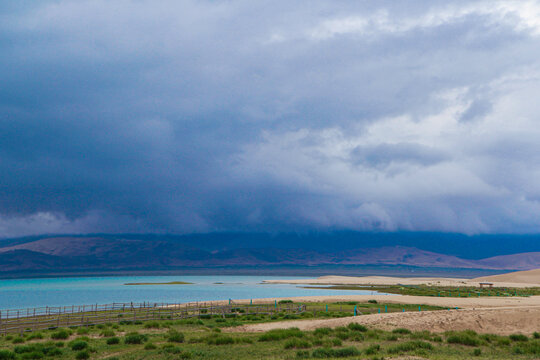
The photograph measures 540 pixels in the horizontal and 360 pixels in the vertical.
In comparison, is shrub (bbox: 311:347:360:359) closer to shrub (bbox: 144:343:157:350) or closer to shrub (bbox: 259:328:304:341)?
shrub (bbox: 259:328:304:341)

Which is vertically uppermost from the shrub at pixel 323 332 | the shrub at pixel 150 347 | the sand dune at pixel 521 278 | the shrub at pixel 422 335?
A: the shrub at pixel 150 347

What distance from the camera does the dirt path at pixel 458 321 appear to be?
31953mm

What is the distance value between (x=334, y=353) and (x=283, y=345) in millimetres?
4846

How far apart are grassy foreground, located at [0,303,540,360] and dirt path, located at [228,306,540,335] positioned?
2.66m

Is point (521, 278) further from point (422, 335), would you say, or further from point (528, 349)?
point (528, 349)

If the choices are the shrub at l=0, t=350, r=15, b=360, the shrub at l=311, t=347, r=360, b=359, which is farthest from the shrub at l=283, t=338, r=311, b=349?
the shrub at l=0, t=350, r=15, b=360

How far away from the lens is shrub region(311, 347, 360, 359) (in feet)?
69.3

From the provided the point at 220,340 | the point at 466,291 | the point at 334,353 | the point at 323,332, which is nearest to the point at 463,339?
the point at 323,332

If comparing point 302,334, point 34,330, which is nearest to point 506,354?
point 302,334

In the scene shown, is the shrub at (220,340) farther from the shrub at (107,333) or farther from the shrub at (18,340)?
the shrub at (18,340)

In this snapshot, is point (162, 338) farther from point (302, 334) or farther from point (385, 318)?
point (385, 318)

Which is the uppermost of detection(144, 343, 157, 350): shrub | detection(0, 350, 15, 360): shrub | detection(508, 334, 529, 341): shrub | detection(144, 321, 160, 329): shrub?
detection(0, 350, 15, 360): shrub

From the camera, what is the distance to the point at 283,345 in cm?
2533

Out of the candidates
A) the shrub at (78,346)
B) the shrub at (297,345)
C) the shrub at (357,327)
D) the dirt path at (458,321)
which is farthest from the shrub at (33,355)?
the shrub at (357,327)
